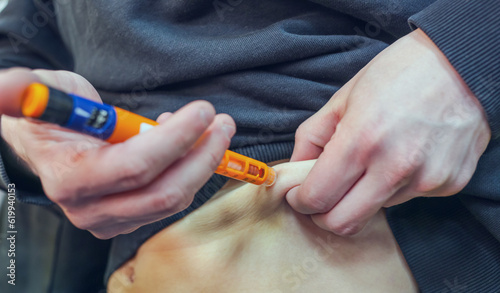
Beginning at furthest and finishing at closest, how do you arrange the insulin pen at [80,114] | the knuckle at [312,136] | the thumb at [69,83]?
the knuckle at [312,136] → the thumb at [69,83] → the insulin pen at [80,114]

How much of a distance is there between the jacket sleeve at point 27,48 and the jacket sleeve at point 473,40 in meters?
0.62

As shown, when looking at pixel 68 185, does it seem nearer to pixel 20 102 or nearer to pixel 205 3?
pixel 20 102

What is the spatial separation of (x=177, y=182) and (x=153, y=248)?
23cm

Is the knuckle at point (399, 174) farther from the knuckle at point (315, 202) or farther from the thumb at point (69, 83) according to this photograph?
the thumb at point (69, 83)

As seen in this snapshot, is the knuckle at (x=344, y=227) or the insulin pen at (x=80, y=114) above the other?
the insulin pen at (x=80, y=114)

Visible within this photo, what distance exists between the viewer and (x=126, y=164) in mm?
323

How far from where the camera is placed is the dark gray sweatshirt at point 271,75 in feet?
1.81

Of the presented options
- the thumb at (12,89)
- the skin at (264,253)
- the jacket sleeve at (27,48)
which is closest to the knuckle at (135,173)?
the thumb at (12,89)

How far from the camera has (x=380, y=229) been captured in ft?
1.85

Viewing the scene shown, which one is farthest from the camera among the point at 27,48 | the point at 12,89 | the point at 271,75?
the point at 27,48

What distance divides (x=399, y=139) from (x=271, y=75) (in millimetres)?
236

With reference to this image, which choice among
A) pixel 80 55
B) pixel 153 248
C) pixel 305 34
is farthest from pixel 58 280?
pixel 305 34

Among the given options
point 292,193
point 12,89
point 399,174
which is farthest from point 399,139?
point 12,89

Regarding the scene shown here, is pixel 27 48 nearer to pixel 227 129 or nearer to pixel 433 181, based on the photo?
pixel 227 129
